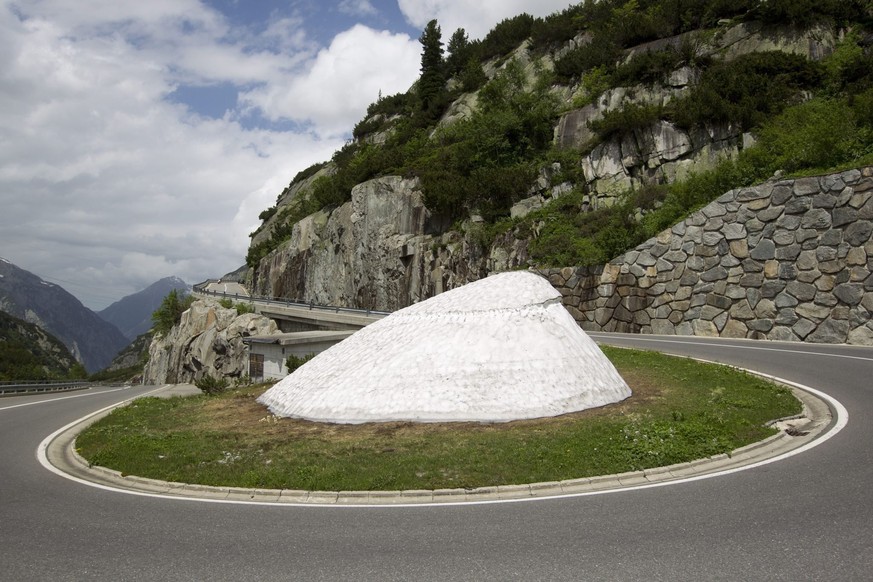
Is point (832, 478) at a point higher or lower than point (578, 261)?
lower

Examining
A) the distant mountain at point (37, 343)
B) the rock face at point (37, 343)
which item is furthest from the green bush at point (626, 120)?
the rock face at point (37, 343)

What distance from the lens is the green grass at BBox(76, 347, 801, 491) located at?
31.8 feet

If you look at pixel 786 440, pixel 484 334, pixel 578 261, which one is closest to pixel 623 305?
pixel 578 261

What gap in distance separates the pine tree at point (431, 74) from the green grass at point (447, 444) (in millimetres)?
63494

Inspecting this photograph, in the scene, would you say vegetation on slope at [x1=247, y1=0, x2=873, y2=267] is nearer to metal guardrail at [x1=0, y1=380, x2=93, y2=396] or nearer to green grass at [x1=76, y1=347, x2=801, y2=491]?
green grass at [x1=76, y1=347, x2=801, y2=491]

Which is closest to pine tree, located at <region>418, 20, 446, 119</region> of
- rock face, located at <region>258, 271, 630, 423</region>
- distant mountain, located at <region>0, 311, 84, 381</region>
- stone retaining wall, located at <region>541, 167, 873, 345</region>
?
stone retaining wall, located at <region>541, 167, 873, 345</region>

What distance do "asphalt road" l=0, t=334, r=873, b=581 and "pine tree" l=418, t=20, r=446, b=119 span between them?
69168 mm

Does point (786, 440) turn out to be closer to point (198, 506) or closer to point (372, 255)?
point (198, 506)

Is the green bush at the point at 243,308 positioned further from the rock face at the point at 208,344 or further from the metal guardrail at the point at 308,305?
the metal guardrail at the point at 308,305

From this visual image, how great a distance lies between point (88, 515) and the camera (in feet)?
28.0

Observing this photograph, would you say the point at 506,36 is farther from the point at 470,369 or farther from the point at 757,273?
the point at 470,369

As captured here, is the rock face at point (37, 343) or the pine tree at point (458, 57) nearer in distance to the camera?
the pine tree at point (458, 57)

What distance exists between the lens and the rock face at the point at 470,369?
13.7 meters

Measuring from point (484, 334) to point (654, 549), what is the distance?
8.97 m
